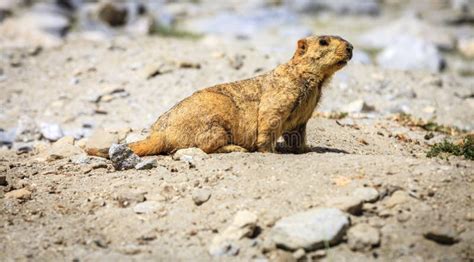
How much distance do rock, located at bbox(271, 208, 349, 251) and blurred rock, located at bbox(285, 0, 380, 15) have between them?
54.7ft

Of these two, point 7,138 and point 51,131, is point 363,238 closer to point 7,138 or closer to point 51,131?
point 51,131

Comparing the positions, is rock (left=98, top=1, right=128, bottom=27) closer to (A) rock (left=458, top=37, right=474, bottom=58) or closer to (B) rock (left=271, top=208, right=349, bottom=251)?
(A) rock (left=458, top=37, right=474, bottom=58)

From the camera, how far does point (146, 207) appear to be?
19.4 ft

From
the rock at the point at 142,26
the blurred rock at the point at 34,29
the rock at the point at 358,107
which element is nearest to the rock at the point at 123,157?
the rock at the point at 358,107

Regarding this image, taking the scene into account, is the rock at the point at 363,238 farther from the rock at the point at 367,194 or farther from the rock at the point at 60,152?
the rock at the point at 60,152

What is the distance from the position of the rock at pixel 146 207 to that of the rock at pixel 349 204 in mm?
1545

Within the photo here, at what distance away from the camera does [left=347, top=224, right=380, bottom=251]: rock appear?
5129 mm

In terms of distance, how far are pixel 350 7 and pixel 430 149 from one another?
14.3 m

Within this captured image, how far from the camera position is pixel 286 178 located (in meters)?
6.14

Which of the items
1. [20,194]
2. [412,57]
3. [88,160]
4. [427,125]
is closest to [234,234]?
[20,194]

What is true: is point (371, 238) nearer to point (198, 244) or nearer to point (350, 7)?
point (198, 244)

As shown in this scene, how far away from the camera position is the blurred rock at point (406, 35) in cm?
1783

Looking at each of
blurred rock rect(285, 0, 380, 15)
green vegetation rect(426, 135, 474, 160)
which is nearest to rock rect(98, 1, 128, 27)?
blurred rock rect(285, 0, 380, 15)

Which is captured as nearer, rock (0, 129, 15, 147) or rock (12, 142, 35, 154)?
rock (12, 142, 35, 154)
